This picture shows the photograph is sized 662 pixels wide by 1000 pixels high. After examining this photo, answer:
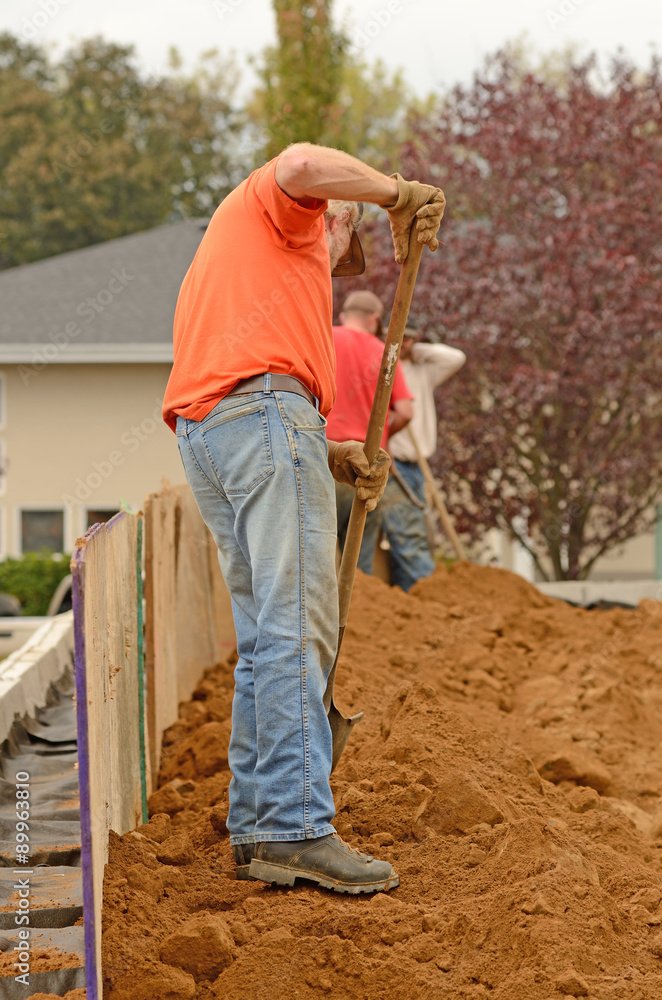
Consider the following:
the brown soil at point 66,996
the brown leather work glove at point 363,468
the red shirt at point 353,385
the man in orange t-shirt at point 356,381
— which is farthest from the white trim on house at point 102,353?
the brown soil at point 66,996

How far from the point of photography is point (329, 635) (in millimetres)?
2805

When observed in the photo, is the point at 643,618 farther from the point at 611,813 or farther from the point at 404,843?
the point at 404,843

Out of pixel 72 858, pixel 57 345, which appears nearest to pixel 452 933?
pixel 72 858

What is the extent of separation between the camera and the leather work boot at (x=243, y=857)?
2783mm

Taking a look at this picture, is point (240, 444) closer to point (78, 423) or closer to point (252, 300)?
point (252, 300)

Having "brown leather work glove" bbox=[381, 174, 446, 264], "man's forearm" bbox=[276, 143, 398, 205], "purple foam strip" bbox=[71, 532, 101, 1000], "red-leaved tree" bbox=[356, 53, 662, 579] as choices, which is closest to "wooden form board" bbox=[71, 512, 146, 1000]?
Answer: "purple foam strip" bbox=[71, 532, 101, 1000]

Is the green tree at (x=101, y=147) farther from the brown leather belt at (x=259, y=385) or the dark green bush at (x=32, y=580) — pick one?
the brown leather belt at (x=259, y=385)

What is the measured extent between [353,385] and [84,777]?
449cm

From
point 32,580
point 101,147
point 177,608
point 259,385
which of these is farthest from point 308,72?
point 101,147

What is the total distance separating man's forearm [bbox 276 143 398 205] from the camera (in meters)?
2.59

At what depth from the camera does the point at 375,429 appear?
3.23 metres

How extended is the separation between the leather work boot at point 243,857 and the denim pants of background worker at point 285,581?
1.1 inches

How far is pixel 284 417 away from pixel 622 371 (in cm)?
647

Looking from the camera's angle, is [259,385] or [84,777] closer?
[84,777]
